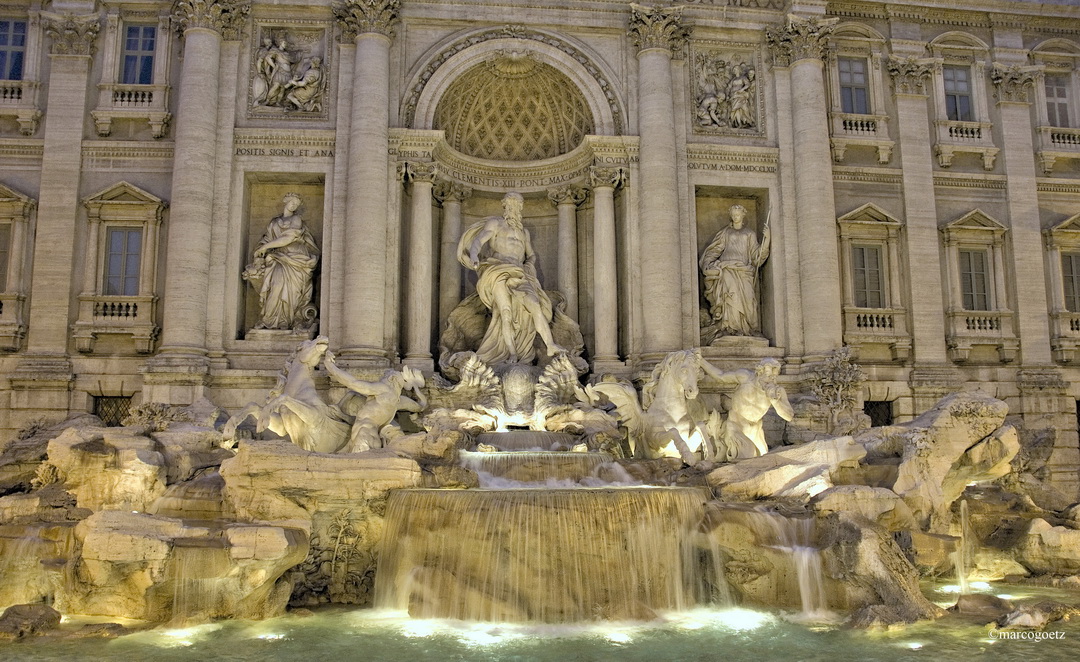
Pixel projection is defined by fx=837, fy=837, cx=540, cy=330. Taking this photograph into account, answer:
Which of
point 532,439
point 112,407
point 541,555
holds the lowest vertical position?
point 541,555

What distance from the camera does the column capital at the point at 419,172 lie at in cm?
1869

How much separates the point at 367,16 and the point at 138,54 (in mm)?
5479

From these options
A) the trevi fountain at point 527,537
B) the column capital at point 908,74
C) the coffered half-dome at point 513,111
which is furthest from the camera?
the column capital at point 908,74

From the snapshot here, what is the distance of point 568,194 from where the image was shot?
797 inches

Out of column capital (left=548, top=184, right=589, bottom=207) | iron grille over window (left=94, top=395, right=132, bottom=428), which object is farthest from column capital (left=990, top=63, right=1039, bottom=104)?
iron grille over window (left=94, top=395, right=132, bottom=428)

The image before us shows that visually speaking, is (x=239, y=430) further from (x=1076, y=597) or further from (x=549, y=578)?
(x=1076, y=597)

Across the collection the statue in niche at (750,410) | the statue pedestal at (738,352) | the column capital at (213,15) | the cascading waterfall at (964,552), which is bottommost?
the cascading waterfall at (964,552)

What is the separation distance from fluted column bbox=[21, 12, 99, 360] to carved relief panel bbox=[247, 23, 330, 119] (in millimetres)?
3692

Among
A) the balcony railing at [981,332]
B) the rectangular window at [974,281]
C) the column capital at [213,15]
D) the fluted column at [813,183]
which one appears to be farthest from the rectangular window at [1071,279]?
the column capital at [213,15]

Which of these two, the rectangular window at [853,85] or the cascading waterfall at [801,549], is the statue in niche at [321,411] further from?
the rectangular window at [853,85]

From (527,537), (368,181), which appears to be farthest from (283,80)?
(527,537)

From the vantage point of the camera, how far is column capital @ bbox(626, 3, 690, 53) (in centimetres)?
1930

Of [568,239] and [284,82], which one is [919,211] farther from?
[284,82]

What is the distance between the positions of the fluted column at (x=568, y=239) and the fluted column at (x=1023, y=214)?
10.4m
